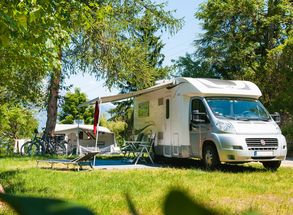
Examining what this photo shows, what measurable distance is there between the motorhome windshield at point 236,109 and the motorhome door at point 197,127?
0.31 m

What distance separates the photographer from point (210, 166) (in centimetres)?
1098

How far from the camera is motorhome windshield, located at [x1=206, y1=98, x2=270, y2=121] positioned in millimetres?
11094

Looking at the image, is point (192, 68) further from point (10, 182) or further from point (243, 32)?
point (10, 182)

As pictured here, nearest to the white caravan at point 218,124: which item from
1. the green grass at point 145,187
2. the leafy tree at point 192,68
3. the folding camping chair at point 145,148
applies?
the folding camping chair at point 145,148

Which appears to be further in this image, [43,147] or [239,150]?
[43,147]

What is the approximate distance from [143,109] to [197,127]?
447cm

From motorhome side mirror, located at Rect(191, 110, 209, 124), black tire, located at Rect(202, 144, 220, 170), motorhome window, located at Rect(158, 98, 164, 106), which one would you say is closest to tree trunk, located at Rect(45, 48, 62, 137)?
motorhome window, located at Rect(158, 98, 164, 106)

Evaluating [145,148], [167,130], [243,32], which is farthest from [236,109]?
[243,32]

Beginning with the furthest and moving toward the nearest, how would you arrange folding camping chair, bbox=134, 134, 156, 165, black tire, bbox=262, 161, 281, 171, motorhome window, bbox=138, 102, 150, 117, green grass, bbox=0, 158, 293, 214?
motorhome window, bbox=138, 102, 150, 117 → folding camping chair, bbox=134, 134, 156, 165 → black tire, bbox=262, 161, 281, 171 → green grass, bbox=0, 158, 293, 214

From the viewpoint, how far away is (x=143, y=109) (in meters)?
15.8

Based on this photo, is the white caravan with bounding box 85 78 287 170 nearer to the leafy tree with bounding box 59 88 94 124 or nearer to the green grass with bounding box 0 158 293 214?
the green grass with bounding box 0 158 293 214

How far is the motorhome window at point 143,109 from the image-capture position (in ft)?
50.4

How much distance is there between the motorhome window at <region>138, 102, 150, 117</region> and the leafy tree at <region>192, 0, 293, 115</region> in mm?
9806

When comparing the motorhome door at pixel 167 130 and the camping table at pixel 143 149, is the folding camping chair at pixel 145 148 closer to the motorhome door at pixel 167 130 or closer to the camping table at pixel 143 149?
the camping table at pixel 143 149
